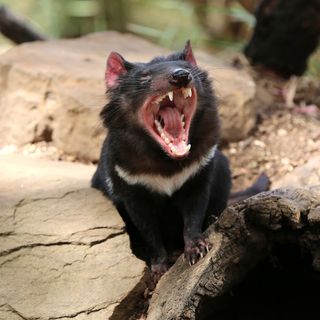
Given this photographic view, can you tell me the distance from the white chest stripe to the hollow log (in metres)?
0.34

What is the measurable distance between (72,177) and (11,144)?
101cm

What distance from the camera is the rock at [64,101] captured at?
4105 mm

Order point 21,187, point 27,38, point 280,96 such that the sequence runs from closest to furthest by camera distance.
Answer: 1. point 21,187
2. point 280,96
3. point 27,38

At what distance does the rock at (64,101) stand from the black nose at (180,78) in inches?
56.4

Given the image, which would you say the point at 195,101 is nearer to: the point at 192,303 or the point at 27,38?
the point at 192,303

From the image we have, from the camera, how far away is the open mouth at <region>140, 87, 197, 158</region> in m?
2.72

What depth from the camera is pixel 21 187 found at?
10.3 feet

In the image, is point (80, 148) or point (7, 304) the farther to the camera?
point (80, 148)

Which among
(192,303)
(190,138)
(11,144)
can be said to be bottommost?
(11,144)

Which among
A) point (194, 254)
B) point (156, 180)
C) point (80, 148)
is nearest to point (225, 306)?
point (194, 254)

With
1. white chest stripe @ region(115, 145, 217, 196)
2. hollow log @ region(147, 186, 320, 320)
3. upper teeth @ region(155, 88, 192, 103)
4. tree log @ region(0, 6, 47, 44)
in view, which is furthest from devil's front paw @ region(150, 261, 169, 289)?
tree log @ region(0, 6, 47, 44)

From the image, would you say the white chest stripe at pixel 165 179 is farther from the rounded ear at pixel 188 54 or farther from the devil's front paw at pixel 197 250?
the rounded ear at pixel 188 54

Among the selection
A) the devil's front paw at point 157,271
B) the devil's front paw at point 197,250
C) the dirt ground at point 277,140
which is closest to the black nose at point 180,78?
the devil's front paw at point 197,250

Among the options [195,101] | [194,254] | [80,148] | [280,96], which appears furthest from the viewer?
[280,96]
